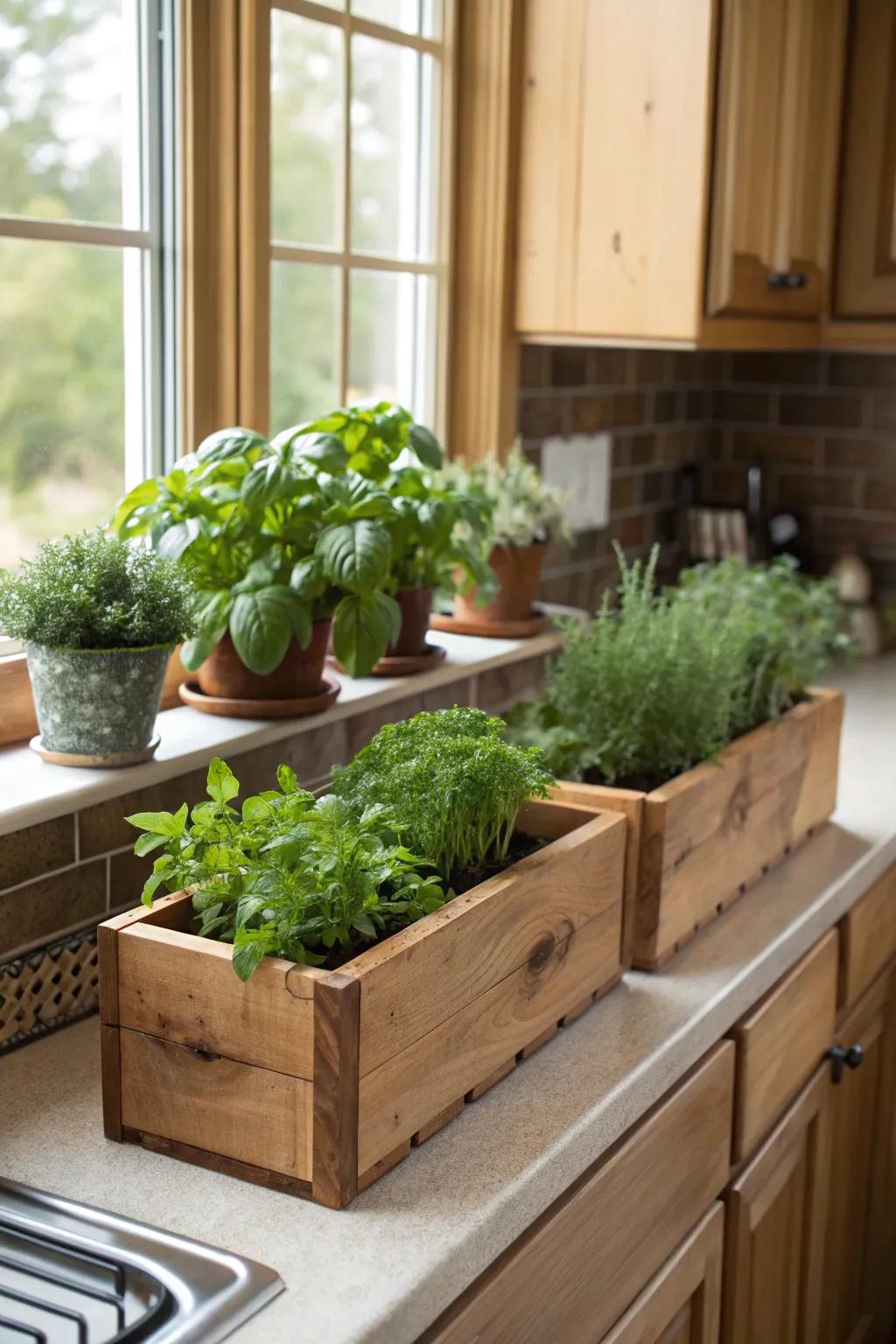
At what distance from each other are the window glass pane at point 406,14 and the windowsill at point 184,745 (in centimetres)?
90

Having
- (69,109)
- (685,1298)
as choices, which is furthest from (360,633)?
(685,1298)

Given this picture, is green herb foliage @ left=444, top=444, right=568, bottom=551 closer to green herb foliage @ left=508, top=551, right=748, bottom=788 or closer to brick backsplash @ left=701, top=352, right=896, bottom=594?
green herb foliage @ left=508, top=551, right=748, bottom=788

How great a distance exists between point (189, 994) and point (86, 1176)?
159 millimetres

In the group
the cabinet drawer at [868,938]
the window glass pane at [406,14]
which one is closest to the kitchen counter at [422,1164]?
the cabinet drawer at [868,938]

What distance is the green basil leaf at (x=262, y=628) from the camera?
1528 mm

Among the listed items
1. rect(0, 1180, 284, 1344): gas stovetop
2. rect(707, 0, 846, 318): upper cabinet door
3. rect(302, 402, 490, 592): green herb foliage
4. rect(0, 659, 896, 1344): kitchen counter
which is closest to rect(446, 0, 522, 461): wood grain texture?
rect(707, 0, 846, 318): upper cabinet door

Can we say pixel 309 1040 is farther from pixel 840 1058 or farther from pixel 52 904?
pixel 840 1058

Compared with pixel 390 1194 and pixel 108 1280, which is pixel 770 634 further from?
pixel 108 1280

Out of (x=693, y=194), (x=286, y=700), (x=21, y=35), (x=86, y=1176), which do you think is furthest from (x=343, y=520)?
(x=693, y=194)

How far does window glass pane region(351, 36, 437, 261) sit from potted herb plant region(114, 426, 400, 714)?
655 millimetres

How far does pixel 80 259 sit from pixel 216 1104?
988 mm

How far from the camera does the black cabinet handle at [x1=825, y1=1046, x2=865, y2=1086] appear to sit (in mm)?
1881

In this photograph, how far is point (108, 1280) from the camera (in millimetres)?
1015

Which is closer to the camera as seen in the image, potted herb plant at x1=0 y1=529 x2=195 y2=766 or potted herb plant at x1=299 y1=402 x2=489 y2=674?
potted herb plant at x1=0 y1=529 x2=195 y2=766
